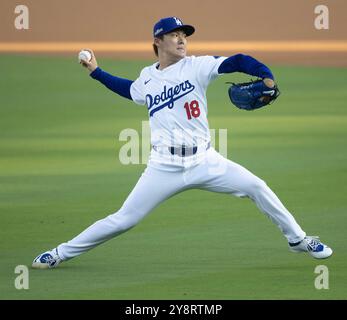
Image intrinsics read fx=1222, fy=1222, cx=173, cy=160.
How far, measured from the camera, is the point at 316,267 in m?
8.38

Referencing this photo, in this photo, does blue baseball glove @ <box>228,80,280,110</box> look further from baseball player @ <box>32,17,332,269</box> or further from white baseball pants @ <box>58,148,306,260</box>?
white baseball pants @ <box>58,148,306,260</box>

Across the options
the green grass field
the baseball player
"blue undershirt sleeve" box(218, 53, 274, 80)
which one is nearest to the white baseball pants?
the baseball player

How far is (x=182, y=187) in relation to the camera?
8219 millimetres

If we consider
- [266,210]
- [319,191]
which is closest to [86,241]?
[266,210]

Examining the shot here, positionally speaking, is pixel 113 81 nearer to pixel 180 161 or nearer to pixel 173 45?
pixel 173 45

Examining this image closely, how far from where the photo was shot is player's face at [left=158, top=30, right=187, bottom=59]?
831 centimetres

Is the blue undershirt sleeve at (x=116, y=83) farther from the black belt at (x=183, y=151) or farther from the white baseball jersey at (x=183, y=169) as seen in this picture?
the black belt at (x=183, y=151)

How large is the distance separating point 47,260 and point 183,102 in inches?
56.5

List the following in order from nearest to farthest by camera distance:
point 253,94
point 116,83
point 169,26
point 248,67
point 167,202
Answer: point 248,67
point 253,94
point 169,26
point 116,83
point 167,202

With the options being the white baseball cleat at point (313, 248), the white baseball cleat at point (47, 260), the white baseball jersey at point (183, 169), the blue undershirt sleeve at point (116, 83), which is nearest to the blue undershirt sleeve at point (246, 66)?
the white baseball jersey at point (183, 169)

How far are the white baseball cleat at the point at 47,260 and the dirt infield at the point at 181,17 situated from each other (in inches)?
671

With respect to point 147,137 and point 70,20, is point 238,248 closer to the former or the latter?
→ point 147,137

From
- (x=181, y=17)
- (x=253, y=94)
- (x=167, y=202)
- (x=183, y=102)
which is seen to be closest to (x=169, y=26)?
(x=183, y=102)

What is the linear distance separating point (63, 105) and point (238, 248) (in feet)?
32.0
